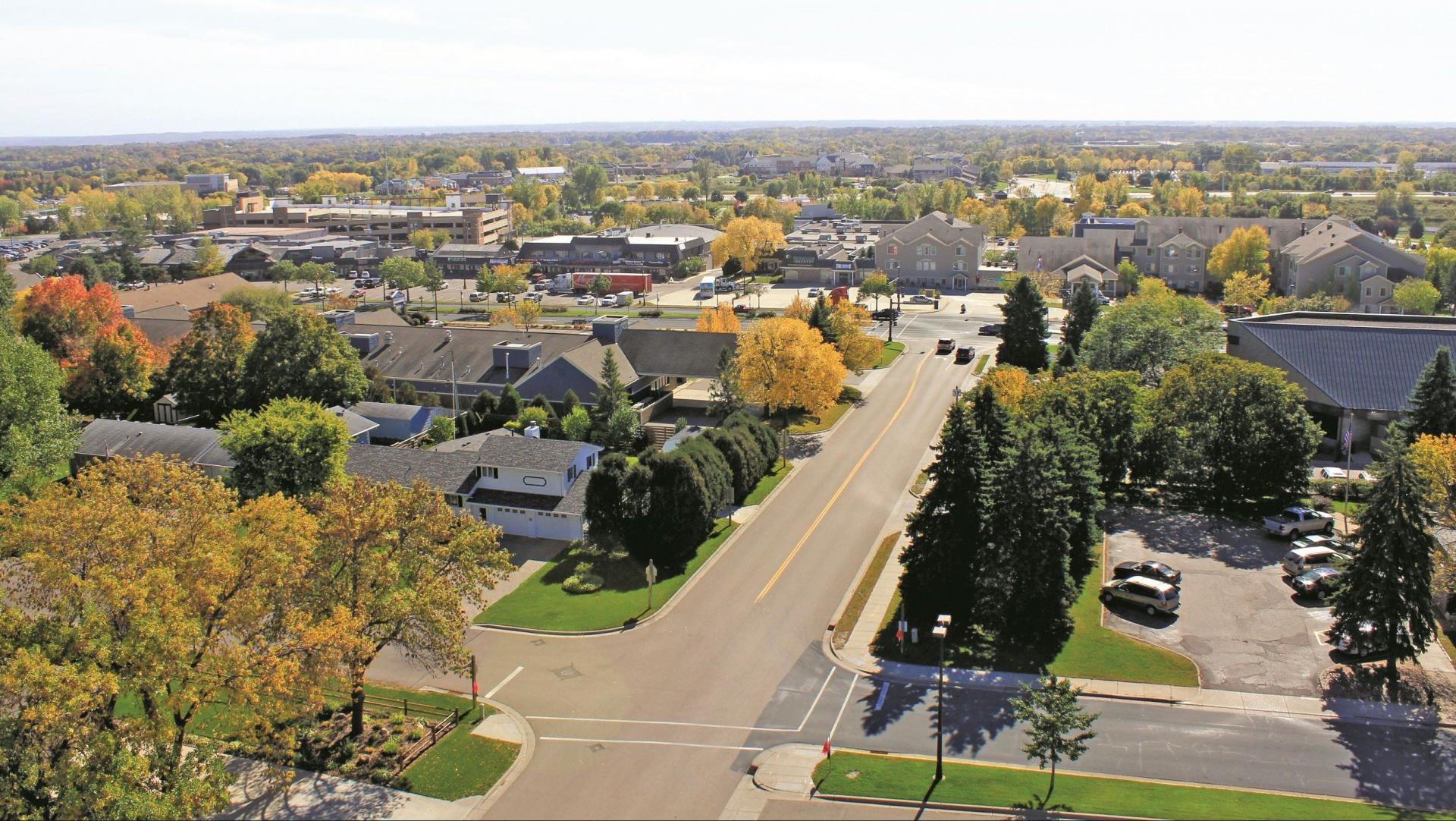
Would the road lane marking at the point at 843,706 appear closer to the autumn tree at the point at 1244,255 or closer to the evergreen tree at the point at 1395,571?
the evergreen tree at the point at 1395,571

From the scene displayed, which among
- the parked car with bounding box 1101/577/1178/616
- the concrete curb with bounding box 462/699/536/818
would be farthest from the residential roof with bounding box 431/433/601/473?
the parked car with bounding box 1101/577/1178/616

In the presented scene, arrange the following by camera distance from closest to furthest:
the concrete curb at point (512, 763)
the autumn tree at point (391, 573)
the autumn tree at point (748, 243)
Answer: the concrete curb at point (512, 763) → the autumn tree at point (391, 573) → the autumn tree at point (748, 243)

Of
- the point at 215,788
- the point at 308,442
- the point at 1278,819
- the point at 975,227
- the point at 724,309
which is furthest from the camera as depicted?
the point at 975,227

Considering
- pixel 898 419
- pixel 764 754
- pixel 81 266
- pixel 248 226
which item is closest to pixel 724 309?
pixel 898 419

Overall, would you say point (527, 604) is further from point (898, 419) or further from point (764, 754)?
point (898, 419)

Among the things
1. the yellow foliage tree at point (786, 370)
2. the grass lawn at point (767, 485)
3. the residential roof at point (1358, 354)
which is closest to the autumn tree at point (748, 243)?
the yellow foliage tree at point (786, 370)
